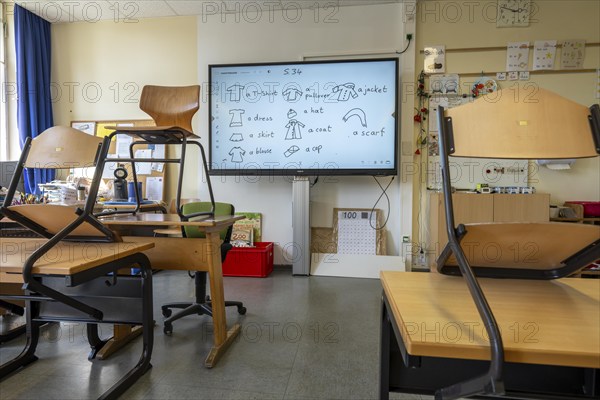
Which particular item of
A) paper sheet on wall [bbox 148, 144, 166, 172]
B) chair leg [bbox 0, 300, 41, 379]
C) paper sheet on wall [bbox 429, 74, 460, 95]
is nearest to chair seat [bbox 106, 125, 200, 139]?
chair leg [bbox 0, 300, 41, 379]

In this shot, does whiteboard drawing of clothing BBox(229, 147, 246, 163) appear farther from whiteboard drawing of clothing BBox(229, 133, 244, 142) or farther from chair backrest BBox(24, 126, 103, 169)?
chair backrest BBox(24, 126, 103, 169)

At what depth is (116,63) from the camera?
387 centimetres

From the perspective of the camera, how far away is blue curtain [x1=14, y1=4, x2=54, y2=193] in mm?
3572

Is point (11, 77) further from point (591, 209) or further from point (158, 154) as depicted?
point (591, 209)

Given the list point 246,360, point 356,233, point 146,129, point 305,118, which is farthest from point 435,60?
point 246,360

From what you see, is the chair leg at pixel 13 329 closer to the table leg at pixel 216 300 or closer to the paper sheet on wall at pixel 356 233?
the table leg at pixel 216 300

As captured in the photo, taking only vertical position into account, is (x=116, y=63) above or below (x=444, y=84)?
above

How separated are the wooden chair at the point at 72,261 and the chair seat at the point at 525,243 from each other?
117cm

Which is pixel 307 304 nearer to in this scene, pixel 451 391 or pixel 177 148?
pixel 451 391

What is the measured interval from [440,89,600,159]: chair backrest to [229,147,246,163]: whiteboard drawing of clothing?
2.88 meters

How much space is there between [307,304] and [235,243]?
136 centimetres

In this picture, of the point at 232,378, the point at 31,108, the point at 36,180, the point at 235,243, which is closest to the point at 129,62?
the point at 31,108

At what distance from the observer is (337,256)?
11.4 feet

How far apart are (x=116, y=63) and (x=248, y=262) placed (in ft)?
9.41
